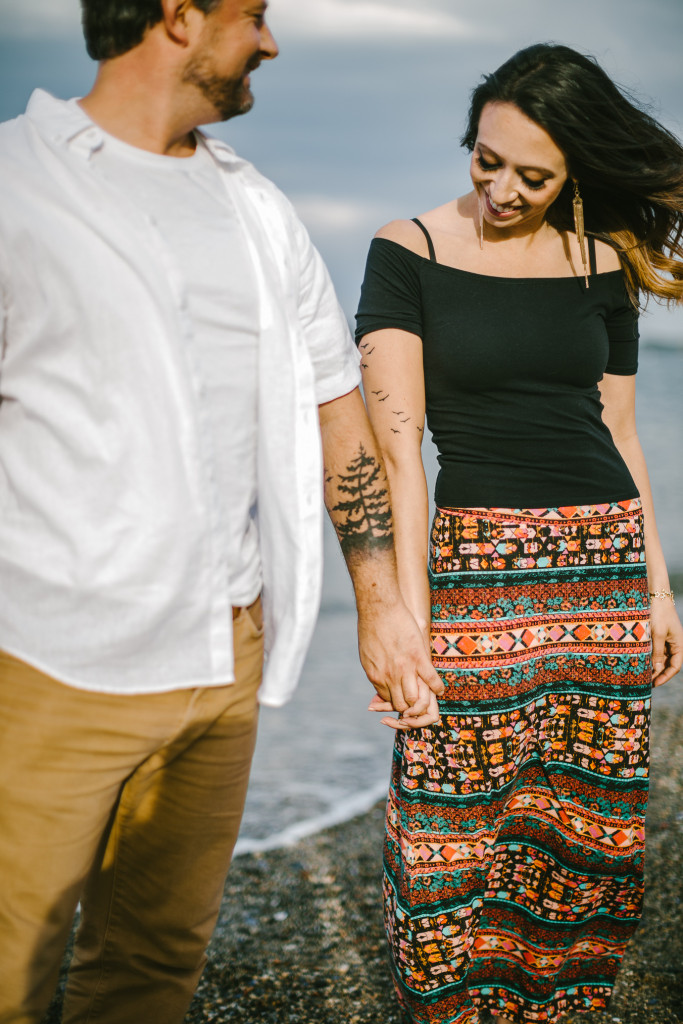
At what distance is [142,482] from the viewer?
141 centimetres

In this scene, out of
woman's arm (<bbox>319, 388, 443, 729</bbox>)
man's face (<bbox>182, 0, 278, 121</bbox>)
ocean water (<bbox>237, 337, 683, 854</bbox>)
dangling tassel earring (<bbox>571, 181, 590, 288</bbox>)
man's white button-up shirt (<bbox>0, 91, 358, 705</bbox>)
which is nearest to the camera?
man's white button-up shirt (<bbox>0, 91, 358, 705</bbox>)

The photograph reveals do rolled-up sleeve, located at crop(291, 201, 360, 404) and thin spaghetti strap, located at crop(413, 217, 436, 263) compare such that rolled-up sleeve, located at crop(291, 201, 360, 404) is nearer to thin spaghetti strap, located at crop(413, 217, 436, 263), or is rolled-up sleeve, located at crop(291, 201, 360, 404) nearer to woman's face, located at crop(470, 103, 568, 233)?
thin spaghetti strap, located at crop(413, 217, 436, 263)

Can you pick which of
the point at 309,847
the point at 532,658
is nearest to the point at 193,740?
the point at 532,658

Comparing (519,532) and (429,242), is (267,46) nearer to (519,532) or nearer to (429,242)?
(429,242)

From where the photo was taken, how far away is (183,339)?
144 centimetres

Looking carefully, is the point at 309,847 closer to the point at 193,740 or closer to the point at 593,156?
the point at 193,740

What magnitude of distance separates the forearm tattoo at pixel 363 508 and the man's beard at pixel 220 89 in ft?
2.28

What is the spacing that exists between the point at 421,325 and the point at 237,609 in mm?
850

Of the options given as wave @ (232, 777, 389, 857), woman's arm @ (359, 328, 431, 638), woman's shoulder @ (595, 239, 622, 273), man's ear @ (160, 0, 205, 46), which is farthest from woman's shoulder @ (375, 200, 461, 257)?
wave @ (232, 777, 389, 857)

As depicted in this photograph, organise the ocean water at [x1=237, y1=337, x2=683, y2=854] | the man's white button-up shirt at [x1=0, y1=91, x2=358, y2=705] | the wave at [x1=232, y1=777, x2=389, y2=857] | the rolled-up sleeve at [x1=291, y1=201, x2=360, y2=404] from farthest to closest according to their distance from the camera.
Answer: the ocean water at [x1=237, y1=337, x2=683, y2=854], the wave at [x1=232, y1=777, x2=389, y2=857], the rolled-up sleeve at [x1=291, y1=201, x2=360, y2=404], the man's white button-up shirt at [x1=0, y1=91, x2=358, y2=705]

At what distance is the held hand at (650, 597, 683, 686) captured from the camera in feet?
7.82

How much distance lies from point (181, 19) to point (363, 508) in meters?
0.97

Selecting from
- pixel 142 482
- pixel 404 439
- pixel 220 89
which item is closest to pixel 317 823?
pixel 404 439

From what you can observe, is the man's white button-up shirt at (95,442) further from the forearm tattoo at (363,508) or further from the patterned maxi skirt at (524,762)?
the patterned maxi skirt at (524,762)
